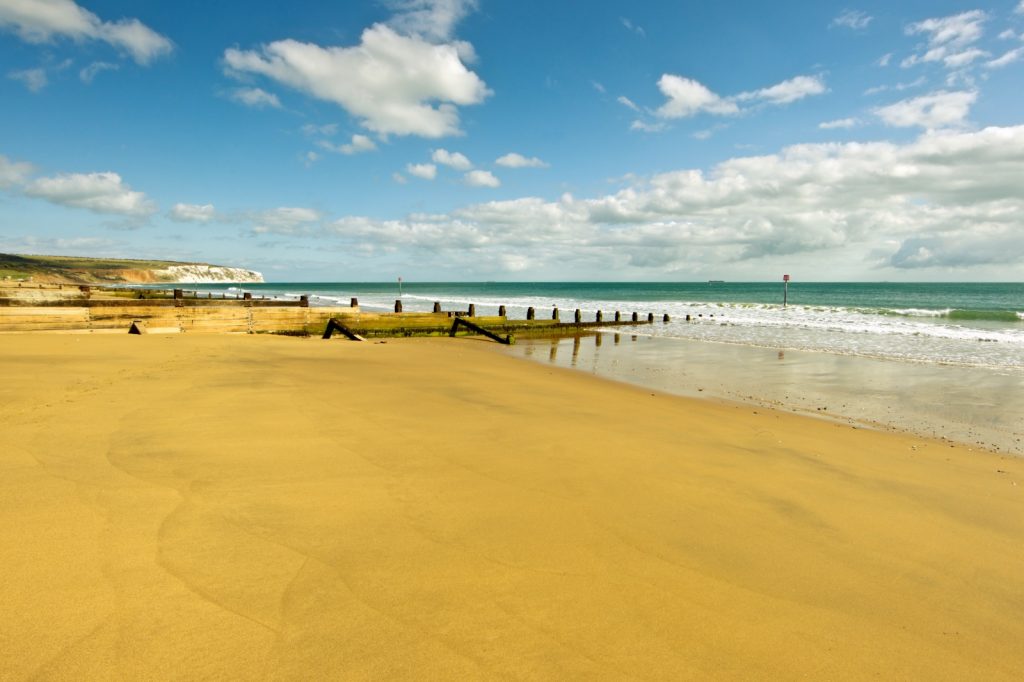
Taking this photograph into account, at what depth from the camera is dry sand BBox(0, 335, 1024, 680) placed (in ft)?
8.70

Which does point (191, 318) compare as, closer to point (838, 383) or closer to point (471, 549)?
point (471, 549)

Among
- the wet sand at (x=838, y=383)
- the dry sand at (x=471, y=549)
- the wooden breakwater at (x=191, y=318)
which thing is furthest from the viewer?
the wooden breakwater at (x=191, y=318)

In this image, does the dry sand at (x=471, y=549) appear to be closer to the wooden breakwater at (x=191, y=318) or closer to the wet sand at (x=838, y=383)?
the wet sand at (x=838, y=383)

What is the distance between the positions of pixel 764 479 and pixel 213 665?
17.7 feet

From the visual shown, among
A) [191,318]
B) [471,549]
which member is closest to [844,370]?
[471,549]

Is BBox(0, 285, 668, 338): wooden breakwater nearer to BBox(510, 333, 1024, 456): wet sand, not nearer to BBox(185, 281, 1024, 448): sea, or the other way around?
BBox(185, 281, 1024, 448): sea

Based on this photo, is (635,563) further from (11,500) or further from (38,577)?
(11,500)

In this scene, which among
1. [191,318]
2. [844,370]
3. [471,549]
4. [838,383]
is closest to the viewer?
[471,549]

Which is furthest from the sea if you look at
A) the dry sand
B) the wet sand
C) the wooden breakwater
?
the wooden breakwater

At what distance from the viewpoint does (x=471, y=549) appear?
12.0 feet

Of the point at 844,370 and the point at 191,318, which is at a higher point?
the point at 191,318

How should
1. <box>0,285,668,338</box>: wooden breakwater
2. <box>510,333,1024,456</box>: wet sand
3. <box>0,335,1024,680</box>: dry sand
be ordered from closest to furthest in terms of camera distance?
<box>0,335,1024,680</box>: dry sand
<box>510,333,1024,456</box>: wet sand
<box>0,285,668,338</box>: wooden breakwater

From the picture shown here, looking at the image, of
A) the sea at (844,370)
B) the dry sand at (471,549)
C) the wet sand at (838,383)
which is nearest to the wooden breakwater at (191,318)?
the sea at (844,370)

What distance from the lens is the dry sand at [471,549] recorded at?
8.70ft
